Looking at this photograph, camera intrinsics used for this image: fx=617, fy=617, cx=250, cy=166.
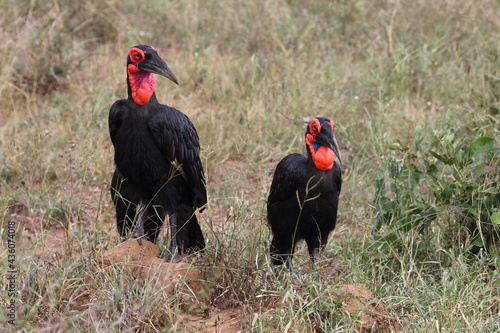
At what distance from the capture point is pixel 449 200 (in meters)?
3.99

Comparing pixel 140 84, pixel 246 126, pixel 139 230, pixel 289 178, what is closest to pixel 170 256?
pixel 139 230

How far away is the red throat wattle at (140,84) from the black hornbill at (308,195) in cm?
93

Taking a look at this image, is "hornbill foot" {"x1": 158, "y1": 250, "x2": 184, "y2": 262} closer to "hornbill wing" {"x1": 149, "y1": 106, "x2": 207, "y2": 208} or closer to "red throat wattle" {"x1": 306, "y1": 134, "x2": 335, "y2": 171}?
"hornbill wing" {"x1": 149, "y1": 106, "x2": 207, "y2": 208}

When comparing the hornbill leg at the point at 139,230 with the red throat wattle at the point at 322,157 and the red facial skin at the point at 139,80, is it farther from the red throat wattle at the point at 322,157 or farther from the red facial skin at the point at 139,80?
the red throat wattle at the point at 322,157

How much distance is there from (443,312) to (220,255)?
1.21 meters

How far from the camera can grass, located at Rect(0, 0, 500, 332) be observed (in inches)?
126

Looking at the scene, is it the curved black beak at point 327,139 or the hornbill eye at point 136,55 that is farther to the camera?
the hornbill eye at point 136,55

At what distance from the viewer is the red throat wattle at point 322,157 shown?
3596 millimetres

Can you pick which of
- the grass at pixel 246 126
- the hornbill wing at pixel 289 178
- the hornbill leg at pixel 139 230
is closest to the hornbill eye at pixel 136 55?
the grass at pixel 246 126

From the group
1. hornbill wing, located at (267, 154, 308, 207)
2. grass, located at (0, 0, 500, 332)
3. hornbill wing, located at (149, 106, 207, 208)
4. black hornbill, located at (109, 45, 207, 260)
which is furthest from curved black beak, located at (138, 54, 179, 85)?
hornbill wing, located at (267, 154, 308, 207)

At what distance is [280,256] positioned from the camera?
3807mm

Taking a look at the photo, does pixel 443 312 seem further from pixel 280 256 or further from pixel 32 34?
pixel 32 34

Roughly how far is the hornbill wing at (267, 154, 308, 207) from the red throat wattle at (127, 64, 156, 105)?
93 cm

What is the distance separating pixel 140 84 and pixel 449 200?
2.09 metres
